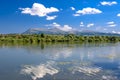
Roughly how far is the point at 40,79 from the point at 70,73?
338 cm

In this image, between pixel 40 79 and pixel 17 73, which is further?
pixel 17 73

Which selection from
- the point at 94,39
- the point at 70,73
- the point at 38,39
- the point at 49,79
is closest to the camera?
the point at 49,79

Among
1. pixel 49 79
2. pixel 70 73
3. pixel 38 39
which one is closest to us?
pixel 49 79

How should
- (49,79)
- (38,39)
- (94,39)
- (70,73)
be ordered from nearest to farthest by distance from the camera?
(49,79)
(70,73)
(38,39)
(94,39)

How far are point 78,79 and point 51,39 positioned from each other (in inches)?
3083

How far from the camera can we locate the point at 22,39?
95312 mm

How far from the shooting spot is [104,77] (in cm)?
1978

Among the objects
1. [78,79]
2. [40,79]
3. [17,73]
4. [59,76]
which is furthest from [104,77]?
[17,73]

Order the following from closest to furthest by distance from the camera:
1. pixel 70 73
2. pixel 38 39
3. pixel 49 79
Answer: pixel 49 79, pixel 70 73, pixel 38 39

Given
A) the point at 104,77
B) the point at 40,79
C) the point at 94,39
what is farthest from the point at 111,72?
the point at 94,39

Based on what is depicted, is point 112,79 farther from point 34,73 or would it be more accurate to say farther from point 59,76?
point 34,73

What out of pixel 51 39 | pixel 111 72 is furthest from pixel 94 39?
pixel 111 72

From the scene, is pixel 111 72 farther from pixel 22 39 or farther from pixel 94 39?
pixel 94 39

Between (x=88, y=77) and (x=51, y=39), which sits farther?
(x=51, y=39)
